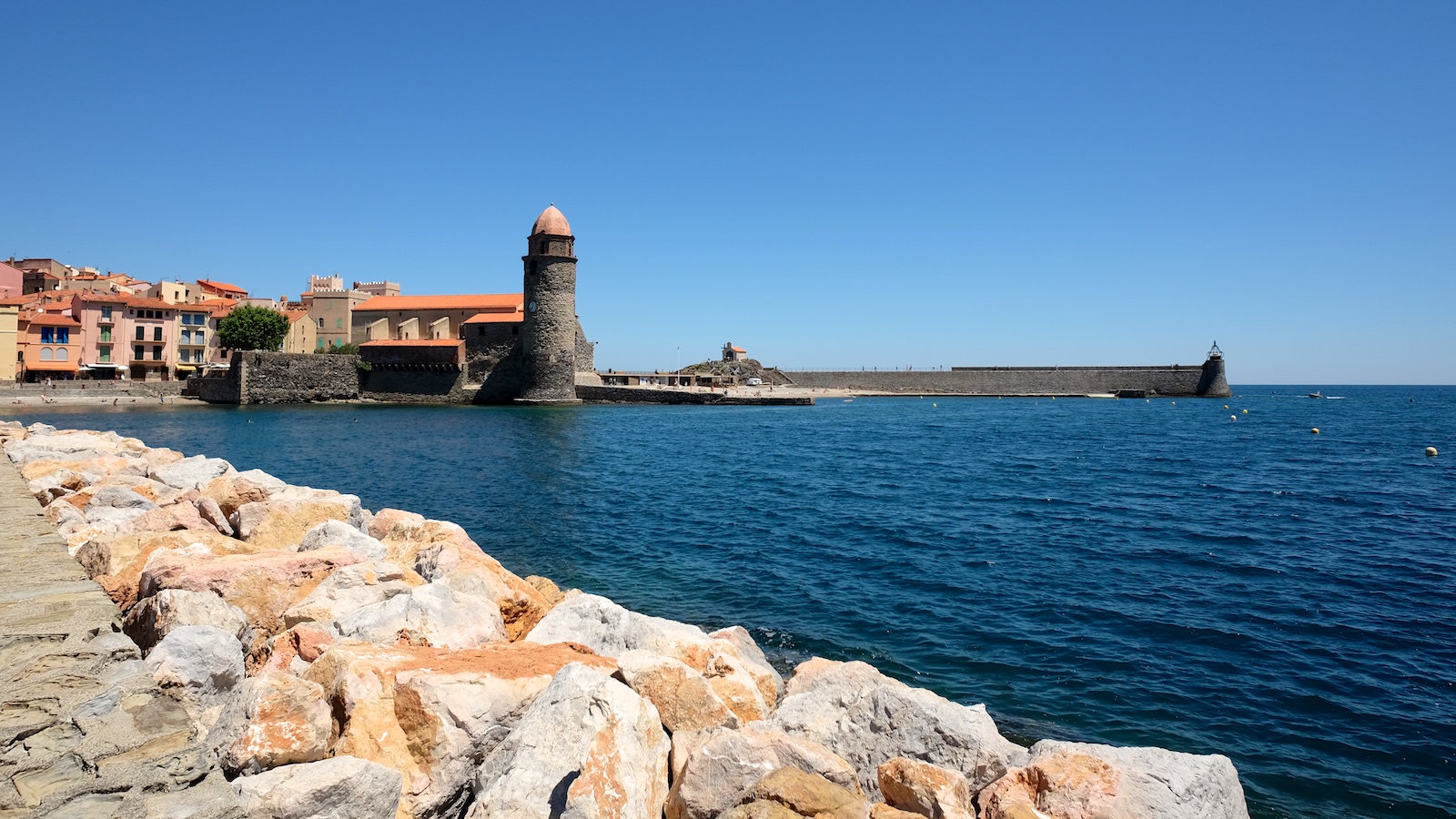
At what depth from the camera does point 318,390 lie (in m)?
54.9

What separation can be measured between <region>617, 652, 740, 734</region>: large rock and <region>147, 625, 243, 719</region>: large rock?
2085 millimetres

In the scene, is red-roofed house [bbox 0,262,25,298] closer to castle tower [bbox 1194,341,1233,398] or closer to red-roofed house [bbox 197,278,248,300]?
red-roofed house [bbox 197,278,248,300]

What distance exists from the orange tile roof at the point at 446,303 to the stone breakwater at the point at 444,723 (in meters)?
57.3

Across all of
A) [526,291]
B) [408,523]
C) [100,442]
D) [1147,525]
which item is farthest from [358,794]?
[526,291]

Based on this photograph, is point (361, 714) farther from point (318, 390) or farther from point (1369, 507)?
point (318, 390)

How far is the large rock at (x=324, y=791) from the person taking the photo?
3.07m

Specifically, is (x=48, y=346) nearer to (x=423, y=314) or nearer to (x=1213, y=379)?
(x=423, y=314)

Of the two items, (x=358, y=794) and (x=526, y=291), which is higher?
(x=526, y=291)

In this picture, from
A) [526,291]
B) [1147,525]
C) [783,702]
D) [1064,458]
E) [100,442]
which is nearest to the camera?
[783,702]

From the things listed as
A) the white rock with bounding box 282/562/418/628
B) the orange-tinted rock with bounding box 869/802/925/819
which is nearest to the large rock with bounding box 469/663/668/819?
the orange-tinted rock with bounding box 869/802/925/819

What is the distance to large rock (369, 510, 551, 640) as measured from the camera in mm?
6324

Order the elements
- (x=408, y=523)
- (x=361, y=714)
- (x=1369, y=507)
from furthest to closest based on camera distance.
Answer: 1. (x=1369, y=507)
2. (x=408, y=523)
3. (x=361, y=714)

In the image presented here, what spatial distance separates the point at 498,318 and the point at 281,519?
50558mm

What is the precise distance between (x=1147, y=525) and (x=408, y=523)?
12.7 meters
